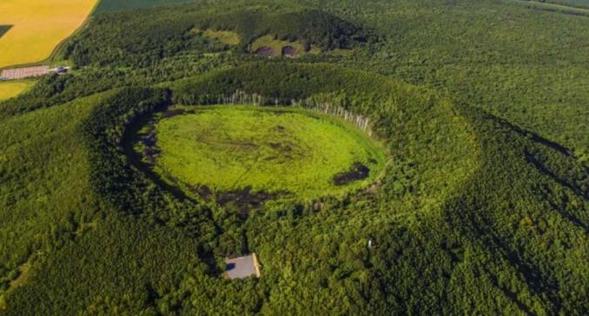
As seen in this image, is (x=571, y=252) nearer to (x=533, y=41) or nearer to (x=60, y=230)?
(x=60, y=230)

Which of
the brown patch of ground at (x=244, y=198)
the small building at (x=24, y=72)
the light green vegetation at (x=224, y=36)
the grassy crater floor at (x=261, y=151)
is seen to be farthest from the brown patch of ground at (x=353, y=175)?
the small building at (x=24, y=72)

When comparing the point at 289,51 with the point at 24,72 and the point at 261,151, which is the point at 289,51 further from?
the point at 24,72

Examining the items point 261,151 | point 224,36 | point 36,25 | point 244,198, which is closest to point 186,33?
point 224,36

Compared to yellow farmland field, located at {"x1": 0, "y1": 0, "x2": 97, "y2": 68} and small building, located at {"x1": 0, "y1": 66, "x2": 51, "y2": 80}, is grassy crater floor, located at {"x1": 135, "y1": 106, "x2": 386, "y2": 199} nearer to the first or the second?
small building, located at {"x1": 0, "y1": 66, "x2": 51, "y2": 80}

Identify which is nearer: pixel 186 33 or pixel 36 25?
pixel 186 33

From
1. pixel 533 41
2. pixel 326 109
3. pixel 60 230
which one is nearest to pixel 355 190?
pixel 326 109

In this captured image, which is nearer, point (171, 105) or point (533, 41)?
point (171, 105)
